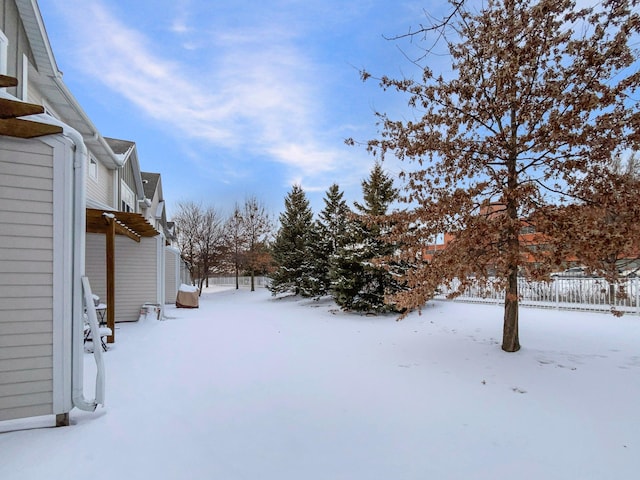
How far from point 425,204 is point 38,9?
25.0 feet

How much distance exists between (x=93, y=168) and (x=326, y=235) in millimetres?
10223

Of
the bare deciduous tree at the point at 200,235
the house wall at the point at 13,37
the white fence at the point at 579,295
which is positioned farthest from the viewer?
the bare deciduous tree at the point at 200,235

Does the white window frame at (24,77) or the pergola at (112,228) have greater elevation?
the white window frame at (24,77)

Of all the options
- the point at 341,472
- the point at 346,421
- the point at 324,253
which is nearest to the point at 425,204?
the point at 346,421

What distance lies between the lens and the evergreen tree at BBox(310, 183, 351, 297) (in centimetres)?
1595

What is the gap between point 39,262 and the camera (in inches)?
120

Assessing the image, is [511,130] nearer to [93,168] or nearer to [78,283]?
[78,283]

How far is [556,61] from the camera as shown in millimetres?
5262

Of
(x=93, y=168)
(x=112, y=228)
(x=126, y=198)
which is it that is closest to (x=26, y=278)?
(x=112, y=228)

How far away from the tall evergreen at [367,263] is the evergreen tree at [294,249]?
4674mm

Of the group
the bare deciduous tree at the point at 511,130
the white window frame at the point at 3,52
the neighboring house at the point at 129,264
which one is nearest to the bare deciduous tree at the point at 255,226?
the neighboring house at the point at 129,264

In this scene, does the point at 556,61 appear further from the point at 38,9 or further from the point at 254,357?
the point at 38,9

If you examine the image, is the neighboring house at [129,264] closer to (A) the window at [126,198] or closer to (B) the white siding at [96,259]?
(B) the white siding at [96,259]

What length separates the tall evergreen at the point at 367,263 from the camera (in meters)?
11.3
